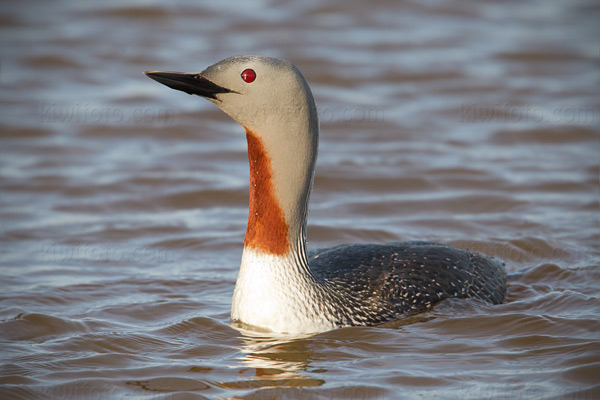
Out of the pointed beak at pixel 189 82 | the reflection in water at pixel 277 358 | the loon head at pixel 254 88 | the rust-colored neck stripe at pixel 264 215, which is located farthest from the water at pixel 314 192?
the pointed beak at pixel 189 82

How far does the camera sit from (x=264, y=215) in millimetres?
5117

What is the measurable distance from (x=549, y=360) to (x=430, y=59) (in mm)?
7704

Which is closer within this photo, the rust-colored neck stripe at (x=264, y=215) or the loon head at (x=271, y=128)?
the loon head at (x=271, y=128)

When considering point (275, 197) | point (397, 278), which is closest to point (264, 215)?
point (275, 197)

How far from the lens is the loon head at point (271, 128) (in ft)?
16.1

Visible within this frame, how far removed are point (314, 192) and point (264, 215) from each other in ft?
11.7

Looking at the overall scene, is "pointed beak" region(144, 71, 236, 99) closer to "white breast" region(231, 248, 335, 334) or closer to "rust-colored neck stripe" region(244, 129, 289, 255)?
"rust-colored neck stripe" region(244, 129, 289, 255)

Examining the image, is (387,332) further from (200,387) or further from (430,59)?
(430,59)

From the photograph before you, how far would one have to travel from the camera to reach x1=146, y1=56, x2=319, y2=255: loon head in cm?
491

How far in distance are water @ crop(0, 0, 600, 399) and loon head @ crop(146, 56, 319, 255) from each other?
2.17 feet

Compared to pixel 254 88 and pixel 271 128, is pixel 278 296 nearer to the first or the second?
pixel 271 128

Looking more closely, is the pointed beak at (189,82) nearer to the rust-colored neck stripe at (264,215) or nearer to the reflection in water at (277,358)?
the rust-colored neck stripe at (264,215)

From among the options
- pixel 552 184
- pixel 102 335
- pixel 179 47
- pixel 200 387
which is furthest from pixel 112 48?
pixel 200 387

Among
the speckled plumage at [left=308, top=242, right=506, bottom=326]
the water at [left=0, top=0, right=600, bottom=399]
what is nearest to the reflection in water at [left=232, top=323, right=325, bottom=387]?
the water at [left=0, top=0, right=600, bottom=399]
